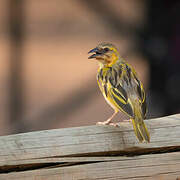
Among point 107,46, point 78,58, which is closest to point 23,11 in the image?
point 78,58

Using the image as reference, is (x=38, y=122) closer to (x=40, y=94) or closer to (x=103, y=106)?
(x=40, y=94)

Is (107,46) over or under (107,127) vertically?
over

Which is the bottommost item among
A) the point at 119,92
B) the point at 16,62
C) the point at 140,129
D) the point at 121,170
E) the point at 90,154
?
the point at 121,170

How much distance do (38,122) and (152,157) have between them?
4.41 metres

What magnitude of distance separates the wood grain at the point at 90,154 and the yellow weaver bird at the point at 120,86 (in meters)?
0.26

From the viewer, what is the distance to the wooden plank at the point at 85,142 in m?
2.67

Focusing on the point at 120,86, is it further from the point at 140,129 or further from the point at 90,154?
the point at 90,154

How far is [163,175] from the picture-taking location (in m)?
2.84

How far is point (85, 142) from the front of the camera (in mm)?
2779

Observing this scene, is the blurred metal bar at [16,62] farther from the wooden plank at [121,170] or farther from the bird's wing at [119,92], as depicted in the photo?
the wooden plank at [121,170]

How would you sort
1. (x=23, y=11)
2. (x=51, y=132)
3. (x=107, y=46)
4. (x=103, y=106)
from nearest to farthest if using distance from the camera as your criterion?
1. (x=51, y=132)
2. (x=107, y=46)
3. (x=23, y=11)
4. (x=103, y=106)

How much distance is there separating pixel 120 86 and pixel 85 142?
52.0 inches

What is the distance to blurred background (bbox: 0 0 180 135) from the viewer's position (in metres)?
6.83

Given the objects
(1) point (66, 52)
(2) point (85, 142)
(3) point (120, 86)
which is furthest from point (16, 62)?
(2) point (85, 142)
